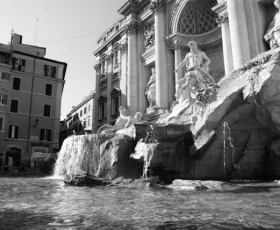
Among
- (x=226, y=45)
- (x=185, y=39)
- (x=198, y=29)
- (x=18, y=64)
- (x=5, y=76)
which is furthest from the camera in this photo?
(x=18, y=64)

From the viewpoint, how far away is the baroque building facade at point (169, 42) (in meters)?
18.4

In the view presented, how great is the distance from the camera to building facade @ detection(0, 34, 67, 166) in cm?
3184

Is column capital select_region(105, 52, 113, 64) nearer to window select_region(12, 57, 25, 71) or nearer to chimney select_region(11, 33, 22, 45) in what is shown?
window select_region(12, 57, 25, 71)

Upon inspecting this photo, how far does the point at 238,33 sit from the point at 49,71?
27.1 meters

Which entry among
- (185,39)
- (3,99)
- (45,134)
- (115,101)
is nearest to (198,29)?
(185,39)

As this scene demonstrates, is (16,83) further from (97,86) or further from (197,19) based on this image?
(197,19)

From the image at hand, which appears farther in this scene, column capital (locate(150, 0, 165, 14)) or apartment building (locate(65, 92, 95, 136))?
apartment building (locate(65, 92, 95, 136))

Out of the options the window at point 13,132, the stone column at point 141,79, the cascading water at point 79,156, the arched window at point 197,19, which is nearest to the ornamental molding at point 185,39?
the arched window at point 197,19

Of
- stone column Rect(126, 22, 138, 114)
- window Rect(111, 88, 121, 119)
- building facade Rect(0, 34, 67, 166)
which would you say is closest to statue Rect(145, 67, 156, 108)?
stone column Rect(126, 22, 138, 114)

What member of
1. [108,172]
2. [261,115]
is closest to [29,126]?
[108,172]

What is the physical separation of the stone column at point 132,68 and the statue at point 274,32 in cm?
1508

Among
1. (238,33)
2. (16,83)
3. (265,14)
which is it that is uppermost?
(16,83)

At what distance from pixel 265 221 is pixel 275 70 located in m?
6.88

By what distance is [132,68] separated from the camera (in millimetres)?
30156
